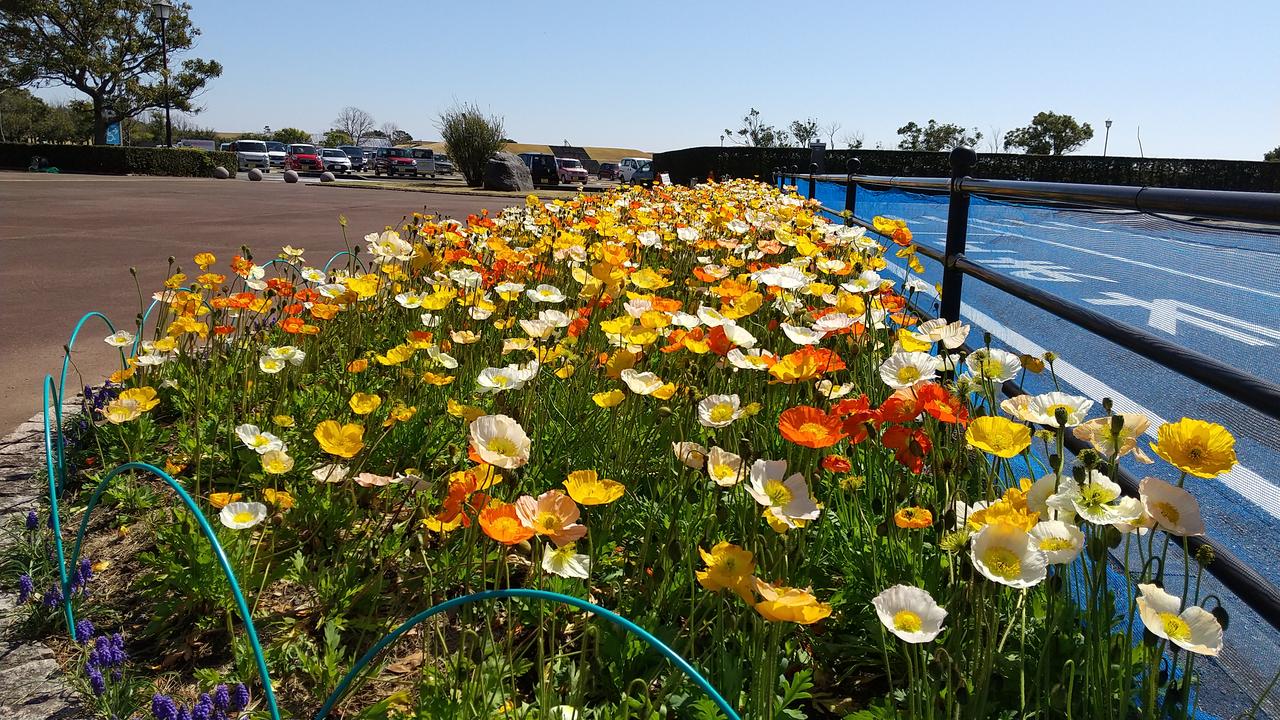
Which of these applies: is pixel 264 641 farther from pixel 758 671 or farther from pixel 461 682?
pixel 758 671

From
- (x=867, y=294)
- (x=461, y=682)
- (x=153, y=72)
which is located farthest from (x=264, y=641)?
(x=153, y=72)

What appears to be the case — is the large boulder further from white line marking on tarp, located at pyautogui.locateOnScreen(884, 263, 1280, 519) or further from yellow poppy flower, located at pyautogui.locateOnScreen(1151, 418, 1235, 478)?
yellow poppy flower, located at pyautogui.locateOnScreen(1151, 418, 1235, 478)

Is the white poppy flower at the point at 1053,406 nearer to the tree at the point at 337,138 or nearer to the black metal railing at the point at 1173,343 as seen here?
the black metal railing at the point at 1173,343

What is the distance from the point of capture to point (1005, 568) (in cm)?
111

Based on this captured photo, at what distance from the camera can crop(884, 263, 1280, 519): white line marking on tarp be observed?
296 cm

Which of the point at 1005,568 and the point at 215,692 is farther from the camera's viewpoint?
the point at 215,692

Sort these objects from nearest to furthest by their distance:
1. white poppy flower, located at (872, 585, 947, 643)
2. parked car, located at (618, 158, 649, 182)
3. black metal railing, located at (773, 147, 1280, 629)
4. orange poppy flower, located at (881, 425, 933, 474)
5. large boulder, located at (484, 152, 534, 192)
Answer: white poppy flower, located at (872, 585, 947, 643) → black metal railing, located at (773, 147, 1280, 629) → orange poppy flower, located at (881, 425, 933, 474) → large boulder, located at (484, 152, 534, 192) → parked car, located at (618, 158, 649, 182)

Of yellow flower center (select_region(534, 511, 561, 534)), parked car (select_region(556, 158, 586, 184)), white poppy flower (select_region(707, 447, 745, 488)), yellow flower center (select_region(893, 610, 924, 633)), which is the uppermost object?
parked car (select_region(556, 158, 586, 184))

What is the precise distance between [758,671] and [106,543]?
5.98ft

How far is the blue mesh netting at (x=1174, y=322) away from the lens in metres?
2.04

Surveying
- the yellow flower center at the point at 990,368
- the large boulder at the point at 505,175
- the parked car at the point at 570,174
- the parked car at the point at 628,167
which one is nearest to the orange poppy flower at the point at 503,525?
the yellow flower center at the point at 990,368

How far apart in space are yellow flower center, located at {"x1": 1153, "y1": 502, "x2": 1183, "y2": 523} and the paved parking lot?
11.5ft


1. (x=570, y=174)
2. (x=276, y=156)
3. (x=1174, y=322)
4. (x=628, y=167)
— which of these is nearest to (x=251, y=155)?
(x=276, y=156)

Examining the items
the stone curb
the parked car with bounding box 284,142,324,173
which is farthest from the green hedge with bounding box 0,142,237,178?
the stone curb
